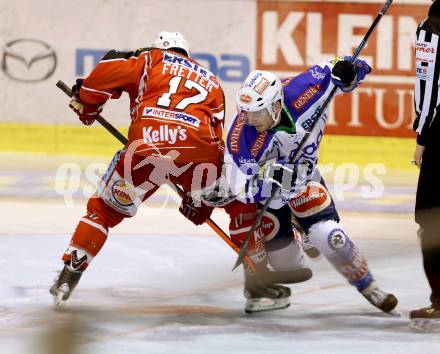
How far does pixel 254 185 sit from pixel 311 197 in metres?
0.22

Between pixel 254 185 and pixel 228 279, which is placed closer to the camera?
pixel 254 185

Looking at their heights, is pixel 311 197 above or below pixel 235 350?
above

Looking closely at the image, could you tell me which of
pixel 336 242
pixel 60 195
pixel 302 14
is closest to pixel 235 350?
pixel 336 242

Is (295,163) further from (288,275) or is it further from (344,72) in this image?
(288,275)

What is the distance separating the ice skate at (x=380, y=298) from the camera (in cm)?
449

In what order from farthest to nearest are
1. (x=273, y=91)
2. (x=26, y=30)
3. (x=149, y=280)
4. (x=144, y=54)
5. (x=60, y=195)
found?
(x=26, y=30) → (x=60, y=195) → (x=149, y=280) → (x=144, y=54) → (x=273, y=91)

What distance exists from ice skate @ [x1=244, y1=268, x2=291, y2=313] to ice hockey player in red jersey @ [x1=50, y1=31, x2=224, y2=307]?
449mm

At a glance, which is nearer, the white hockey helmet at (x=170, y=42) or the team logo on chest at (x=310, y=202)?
the team logo on chest at (x=310, y=202)

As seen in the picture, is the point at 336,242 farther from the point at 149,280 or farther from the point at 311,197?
the point at 149,280

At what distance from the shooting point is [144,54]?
4.68 metres

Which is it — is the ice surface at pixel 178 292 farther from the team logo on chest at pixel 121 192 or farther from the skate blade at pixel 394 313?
the team logo on chest at pixel 121 192

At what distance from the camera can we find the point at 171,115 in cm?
456

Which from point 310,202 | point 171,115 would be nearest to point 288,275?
point 310,202

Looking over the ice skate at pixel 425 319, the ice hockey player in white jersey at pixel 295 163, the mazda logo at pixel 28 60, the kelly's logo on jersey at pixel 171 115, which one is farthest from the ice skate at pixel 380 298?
the mazda logo at pixel 28 60
